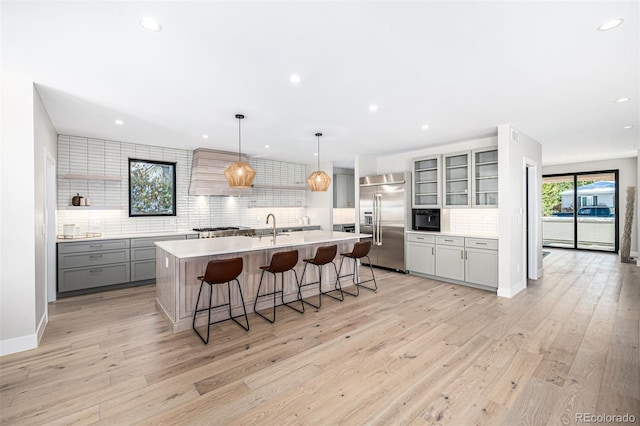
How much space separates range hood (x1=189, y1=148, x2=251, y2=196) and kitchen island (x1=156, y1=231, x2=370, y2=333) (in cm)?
202

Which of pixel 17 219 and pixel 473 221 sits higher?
pixel 17 219

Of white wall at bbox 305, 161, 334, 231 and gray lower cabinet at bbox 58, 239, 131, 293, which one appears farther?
white wall at bbox 305, 161, 334, 231

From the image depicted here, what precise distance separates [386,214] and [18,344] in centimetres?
571

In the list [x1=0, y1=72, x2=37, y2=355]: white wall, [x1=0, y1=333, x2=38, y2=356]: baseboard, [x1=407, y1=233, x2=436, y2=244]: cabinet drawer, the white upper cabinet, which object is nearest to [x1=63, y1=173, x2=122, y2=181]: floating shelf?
[x1=0, y1=72, x2=37, y2=355]: white wall

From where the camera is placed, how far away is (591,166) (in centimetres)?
841

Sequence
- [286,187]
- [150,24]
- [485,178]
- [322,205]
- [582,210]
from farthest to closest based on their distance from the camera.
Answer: [582,210] < [322,205] < [286,187] < [485,178] < [150,24]

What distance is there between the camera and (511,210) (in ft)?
15.0

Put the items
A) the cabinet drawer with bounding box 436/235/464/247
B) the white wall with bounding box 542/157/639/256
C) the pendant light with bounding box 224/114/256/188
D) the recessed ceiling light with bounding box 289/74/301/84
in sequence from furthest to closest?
the white wall with bounding box 542/157/639/256 < the cabinet drawer with bounding box 436/235/464/247 < the pendant light with bounding box 224/114/256/188 < the recessed ceiling light with bounding box 289/74/301/84

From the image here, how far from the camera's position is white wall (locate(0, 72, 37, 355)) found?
285cm

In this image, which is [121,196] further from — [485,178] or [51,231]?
[485,178]

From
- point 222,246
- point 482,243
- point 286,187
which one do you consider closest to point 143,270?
point 222,246

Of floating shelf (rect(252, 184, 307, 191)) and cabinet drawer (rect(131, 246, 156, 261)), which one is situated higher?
floating shelf (rect(252, 184, 307, 191))

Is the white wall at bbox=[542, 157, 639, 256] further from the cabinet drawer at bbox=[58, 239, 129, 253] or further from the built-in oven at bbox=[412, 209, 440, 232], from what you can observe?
the cabinet drawer at bbox=[58, 239, 129, 253]

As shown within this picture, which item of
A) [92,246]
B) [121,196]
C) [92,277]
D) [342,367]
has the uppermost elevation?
[121,196]
